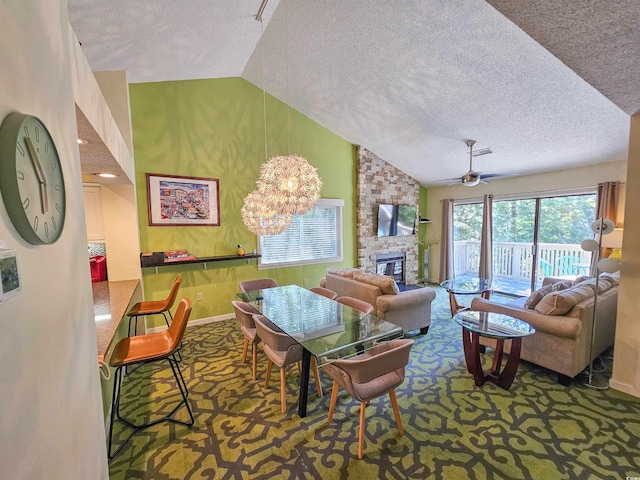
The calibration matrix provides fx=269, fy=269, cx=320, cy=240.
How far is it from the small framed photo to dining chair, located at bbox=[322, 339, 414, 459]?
1.50 meters

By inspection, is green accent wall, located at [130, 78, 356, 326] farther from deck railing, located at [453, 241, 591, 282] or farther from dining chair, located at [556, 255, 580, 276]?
dining chair, located at [556, 255, 580, 276]

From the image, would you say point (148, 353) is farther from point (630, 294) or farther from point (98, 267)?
point (630, 294)

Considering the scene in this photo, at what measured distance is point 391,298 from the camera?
327 cm

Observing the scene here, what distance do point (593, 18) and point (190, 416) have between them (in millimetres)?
3604

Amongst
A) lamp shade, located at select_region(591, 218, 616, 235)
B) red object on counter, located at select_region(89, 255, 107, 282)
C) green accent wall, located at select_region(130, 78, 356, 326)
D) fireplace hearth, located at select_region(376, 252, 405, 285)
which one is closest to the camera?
lamp shade, located at select_region(591, 218, 616, 235)

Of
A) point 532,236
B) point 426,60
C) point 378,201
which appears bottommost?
point 532,236

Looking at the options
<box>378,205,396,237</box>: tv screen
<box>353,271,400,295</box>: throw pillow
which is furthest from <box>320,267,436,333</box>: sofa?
<box>378,205,396,237</box>: tv screen

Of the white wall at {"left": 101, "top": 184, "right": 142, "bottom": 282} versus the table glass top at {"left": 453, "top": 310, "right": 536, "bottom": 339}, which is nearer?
the table glass top at {"left": 453, "top": 310, "right": 536, "bottom": 339}

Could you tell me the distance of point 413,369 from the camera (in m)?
2.89

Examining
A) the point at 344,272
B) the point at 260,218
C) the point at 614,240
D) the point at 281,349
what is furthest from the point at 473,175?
the point at 281,349

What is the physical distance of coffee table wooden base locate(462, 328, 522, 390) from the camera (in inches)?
96.5

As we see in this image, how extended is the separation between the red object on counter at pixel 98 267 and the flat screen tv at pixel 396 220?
15.6ft

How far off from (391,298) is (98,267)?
3524 mm

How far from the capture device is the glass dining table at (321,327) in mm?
1920
